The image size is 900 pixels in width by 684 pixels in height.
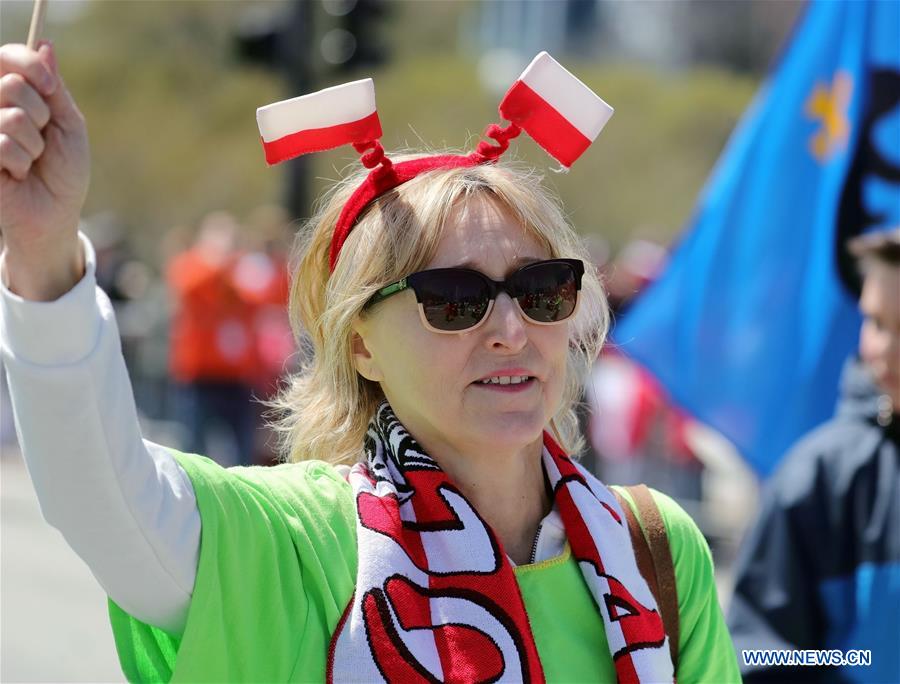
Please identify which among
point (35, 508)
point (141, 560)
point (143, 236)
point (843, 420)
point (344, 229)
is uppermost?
point (344, 229)

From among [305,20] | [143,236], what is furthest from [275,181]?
[305,20]

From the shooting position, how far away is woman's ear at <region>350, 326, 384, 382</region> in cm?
238

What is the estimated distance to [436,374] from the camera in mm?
2242

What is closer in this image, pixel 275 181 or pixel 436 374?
pixel 436 374

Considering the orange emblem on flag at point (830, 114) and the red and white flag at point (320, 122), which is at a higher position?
the red and white flag at point (320, 122)

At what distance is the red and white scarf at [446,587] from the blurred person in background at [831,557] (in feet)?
3.26


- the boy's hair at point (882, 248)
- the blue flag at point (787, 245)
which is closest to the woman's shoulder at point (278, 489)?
the boy's hair at point (882, 248)

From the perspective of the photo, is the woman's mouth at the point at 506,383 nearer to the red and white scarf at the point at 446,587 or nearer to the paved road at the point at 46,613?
the red and white scarf at the point at 446,587

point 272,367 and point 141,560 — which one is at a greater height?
point 141,560

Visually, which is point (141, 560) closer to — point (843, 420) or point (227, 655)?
point (227, 655)

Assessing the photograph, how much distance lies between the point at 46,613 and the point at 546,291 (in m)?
4.77

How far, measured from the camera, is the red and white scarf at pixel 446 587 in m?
2.00

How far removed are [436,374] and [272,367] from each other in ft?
24.8

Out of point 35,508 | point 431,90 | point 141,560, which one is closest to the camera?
point 141,560
